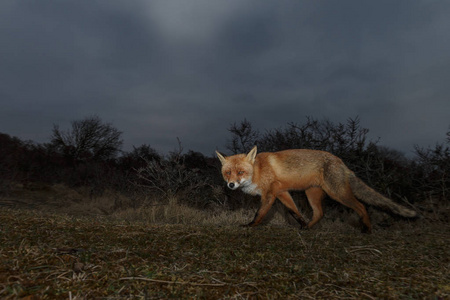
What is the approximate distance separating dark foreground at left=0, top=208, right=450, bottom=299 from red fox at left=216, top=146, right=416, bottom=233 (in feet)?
4.63

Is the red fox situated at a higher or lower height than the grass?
higher

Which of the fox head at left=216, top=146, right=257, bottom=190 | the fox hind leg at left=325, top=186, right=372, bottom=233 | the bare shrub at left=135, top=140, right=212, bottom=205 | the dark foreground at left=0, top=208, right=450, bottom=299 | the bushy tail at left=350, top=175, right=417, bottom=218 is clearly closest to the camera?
the dark foreground at left=0, top=208, right=450, bottom=299

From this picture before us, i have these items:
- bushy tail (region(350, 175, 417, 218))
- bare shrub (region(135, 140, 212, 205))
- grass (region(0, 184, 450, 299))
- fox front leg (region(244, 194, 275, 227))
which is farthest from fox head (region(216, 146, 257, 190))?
bare shrub (region(135, 140, 212, 205))

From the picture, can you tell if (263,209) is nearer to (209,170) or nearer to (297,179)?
(297,179)

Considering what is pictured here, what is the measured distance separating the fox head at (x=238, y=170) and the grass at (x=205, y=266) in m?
1.46

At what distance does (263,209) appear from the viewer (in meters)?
4.85

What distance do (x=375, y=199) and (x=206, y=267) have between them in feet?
12.5

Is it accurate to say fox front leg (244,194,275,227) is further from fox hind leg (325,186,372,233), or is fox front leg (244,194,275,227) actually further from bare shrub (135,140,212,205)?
bare shrub (135,140,212,205)

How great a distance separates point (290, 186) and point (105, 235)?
329 cm

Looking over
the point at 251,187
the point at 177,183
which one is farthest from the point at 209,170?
the point at 251,187

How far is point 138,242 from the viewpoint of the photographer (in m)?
2.97

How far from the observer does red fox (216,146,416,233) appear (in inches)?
191

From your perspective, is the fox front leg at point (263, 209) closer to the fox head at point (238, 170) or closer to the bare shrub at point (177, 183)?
the fox head at point (238, 170)

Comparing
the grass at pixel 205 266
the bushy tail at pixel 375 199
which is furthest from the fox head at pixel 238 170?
the bushy tail at pixel 375 199
